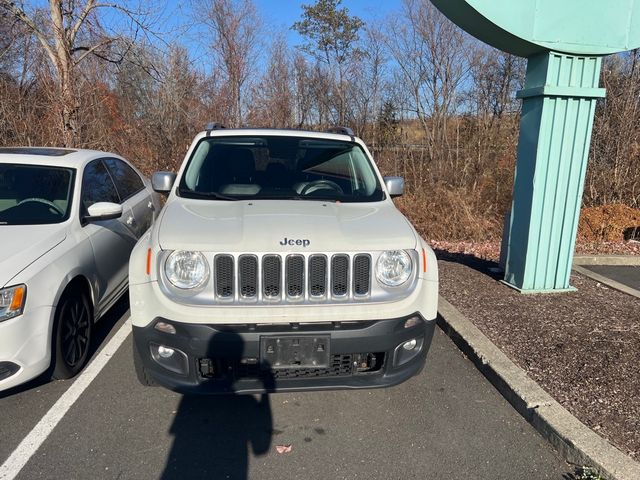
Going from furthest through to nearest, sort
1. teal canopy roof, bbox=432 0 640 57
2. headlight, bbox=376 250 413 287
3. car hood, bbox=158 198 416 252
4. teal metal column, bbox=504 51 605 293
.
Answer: teal metal column, bbox=504 51 605 293 → teal canopy roof, bbox=432 0 640 57 → headlight, bbox=376 250 413 287 → car hood, bbox=158 198 416 252

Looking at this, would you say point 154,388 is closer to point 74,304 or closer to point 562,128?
point 74,304

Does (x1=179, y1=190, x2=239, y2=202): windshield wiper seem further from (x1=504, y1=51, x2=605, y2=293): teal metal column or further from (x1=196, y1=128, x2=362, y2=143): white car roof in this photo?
(x1=504, y1=51, x2=605, y2=293): teal metal column

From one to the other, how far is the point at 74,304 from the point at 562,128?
15.5 feet

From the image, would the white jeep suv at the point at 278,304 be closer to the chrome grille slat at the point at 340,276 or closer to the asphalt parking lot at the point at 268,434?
the chrome grille slat at the point at 340,276

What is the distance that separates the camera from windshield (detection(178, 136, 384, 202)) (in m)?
3.86

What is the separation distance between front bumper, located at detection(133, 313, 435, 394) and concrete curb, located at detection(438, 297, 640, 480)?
88 cm

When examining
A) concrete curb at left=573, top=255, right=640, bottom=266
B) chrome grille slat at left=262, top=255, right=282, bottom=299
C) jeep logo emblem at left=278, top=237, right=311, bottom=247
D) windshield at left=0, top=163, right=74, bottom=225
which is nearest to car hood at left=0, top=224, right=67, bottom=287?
windshield at left=0, top=163, right=74, bottom=225

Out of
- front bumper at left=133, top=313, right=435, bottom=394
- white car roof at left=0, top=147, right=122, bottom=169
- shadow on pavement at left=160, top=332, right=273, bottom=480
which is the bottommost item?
shadow on pavement at left=160, top=332, right=273, bottom=480

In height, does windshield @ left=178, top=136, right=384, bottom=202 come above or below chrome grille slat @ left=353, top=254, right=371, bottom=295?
above

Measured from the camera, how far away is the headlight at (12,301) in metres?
2.84

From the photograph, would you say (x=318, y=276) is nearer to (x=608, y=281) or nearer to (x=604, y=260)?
(x=608, y=281)

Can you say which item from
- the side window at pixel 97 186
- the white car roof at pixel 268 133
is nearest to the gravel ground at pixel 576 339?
the white car roof at pixel 268 133

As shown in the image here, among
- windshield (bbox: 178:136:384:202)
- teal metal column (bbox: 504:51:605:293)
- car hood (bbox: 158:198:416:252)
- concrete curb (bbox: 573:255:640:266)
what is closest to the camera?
car hood (bbox: 158:198:416:252)

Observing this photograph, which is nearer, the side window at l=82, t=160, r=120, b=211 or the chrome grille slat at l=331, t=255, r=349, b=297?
the chrome grille slat at l=331, t=255, r=349, b=297
